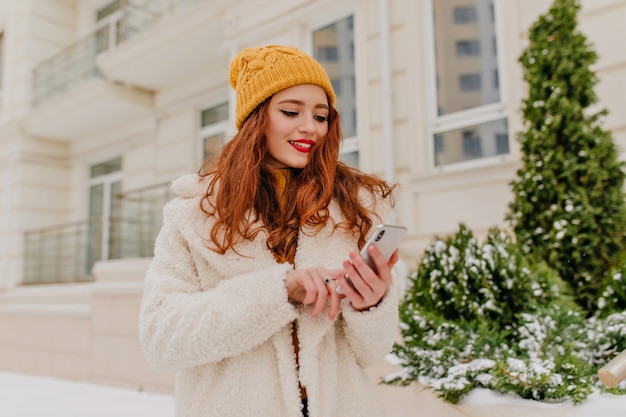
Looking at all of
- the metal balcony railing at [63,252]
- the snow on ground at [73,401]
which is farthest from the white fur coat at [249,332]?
the metal balcony railing at [63,252]

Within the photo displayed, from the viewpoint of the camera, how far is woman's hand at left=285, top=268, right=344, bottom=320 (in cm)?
Result: 116

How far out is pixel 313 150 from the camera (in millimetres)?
1446

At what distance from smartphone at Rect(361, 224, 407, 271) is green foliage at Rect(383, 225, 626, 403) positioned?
4.09 feet

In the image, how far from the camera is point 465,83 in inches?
193

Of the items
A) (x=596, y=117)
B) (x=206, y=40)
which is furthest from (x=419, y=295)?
(x=206, y=40)

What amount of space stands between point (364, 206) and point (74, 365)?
676cm

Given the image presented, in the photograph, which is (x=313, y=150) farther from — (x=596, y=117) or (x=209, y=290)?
(x=596, y=117)

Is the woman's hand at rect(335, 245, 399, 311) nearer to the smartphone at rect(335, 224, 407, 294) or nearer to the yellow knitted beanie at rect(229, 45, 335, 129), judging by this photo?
the smartphone at rect(335, 224, 407, 294)

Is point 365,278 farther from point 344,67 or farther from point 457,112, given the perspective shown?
point 344,67

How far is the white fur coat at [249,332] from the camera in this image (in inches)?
47.6

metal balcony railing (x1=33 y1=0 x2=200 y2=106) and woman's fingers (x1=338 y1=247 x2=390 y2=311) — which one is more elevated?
metal balcony railing (x1=33 y1=0 x2=200 y2=106)

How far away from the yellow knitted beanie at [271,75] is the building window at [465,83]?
3.48 meters

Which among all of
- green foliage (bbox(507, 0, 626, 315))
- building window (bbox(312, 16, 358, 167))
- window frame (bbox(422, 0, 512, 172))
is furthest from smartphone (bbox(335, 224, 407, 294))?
building window (bbox(312, 16, 358, 167))

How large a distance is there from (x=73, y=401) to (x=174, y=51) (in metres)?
4.75
